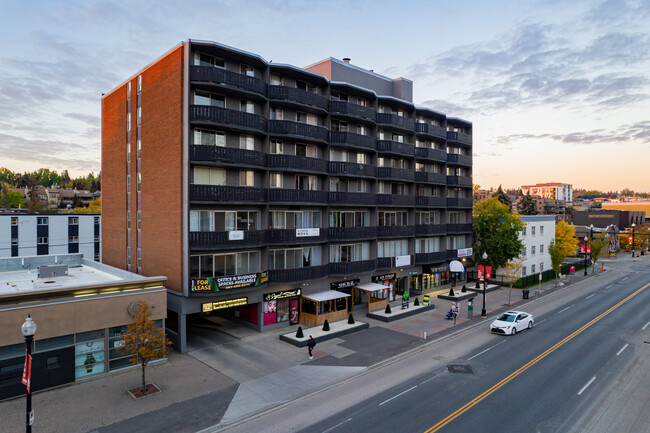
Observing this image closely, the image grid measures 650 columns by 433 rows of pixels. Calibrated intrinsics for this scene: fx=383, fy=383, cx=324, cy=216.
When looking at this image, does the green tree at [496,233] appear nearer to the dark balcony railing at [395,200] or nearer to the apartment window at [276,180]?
the dark balcony railing at [395,200]

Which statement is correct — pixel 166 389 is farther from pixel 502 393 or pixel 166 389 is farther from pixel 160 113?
pixel 160 113

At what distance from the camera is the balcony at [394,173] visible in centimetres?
4016

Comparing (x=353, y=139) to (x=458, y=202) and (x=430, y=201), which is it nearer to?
(x=430, y=201)

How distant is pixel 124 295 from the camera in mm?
23094

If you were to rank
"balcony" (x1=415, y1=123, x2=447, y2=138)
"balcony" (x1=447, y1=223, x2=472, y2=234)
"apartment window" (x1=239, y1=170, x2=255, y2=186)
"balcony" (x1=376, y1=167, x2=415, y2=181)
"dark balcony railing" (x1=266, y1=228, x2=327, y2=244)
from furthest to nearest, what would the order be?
1. "balcony" (x1=447, y1=223, x2=472, y2=234)
2. "balcony" (x1=415, y1=123, x2=447, y2=138)
3. "balcony" (x1=376, y1=167, x2=415, y2=181)
4. "dark balcony railing" (x1=266, y1=228, x2=327, y2=244)
5. "apartment window" (x1=239, y1=170, x2=255, y2=186)

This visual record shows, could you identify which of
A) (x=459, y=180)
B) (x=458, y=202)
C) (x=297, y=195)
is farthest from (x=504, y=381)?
(x=459, y=180)

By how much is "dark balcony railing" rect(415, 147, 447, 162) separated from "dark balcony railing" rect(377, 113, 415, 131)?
3710 millimetres

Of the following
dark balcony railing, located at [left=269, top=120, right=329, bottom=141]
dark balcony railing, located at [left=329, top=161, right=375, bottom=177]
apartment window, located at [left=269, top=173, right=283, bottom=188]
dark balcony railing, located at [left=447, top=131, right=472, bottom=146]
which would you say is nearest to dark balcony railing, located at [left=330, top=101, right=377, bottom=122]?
dark balcony railing, located at [left=269, top=120, right=329, bottom=141]

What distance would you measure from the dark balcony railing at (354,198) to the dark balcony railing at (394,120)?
27.7 ft

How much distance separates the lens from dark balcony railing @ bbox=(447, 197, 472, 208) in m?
49.6

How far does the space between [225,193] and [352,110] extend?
15.7m

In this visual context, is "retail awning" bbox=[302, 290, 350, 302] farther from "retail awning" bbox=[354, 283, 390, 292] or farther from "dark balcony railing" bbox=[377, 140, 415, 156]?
"dark balcony railing" bbox=[377, 140, 415, 156]

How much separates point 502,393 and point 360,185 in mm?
23378

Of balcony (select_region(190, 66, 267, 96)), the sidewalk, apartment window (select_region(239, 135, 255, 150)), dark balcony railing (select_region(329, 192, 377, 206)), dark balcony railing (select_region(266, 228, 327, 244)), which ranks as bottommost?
the sidewalk
